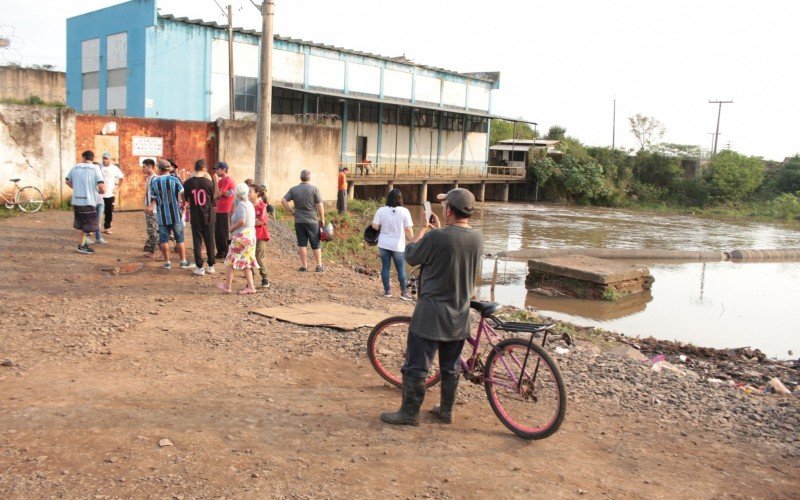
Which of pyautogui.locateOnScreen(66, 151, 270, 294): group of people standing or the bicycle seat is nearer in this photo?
the bicycle seat

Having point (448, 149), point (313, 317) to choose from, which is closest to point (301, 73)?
point (448, 149)

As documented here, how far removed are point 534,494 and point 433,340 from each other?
1.22 meters

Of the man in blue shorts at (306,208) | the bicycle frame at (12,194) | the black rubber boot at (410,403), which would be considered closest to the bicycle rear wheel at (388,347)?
the black rubber boot at (410,403)

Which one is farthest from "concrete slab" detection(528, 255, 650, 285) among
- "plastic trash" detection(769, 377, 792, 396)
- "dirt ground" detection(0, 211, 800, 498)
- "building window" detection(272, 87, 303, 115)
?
"building window" detection(272, 87, 303, 115)

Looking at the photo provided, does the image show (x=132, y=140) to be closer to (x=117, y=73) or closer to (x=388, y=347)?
(x=388, y=347)

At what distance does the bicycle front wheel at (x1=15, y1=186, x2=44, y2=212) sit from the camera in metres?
14.6

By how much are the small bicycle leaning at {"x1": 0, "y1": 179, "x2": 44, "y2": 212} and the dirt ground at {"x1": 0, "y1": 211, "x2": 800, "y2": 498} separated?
321 inches

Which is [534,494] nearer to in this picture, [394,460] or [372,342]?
[394,460]

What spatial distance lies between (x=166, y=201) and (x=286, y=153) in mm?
9908

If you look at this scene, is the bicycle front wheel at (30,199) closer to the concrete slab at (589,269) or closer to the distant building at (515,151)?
the concrete slab at (589,269)

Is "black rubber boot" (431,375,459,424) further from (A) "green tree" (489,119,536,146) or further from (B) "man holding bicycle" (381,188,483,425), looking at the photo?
(A) "green tree" (489,119,536,146)

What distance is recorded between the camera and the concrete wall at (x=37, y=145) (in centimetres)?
1447

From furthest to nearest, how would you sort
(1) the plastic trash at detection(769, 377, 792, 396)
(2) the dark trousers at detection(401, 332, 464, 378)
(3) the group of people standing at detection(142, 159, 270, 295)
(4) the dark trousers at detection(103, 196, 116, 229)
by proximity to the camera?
(4) the dark trousers at detection(103, 196, 116, 229) → (3) the group of people standing at detection(142, 159, 270, 295) → (1) the plastic trash at detection(769, 377, 792, 396) → (2) the dark trousers at detection(401, 332, 464, 378)

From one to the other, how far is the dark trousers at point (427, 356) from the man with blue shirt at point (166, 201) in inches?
240
